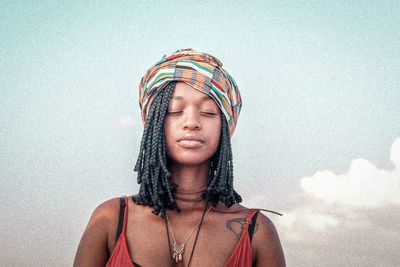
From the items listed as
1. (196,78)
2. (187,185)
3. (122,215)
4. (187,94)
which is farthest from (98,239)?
(196,78)

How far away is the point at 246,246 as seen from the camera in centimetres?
378

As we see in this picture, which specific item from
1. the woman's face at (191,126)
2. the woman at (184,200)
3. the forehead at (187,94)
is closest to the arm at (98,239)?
the woman at (184,200)

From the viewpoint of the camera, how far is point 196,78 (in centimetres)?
389

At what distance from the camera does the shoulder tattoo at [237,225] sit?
3869mm

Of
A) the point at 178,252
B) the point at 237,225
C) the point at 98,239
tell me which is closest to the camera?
the point at 178,252

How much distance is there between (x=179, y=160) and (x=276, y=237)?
101 cm

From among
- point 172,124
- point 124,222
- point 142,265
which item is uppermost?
point 172,124

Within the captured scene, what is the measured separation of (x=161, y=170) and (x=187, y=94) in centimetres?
62

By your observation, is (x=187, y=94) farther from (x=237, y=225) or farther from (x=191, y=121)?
(x=237, y=225)

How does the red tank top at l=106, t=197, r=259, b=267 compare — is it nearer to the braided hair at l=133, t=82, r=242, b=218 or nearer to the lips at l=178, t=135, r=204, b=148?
the braided hair at l=133, t=82, r=242, b=218

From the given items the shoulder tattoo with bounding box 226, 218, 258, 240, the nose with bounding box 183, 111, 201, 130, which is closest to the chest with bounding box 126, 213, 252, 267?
the shoulder tattoo with bounding box 226, 218, 258, 240

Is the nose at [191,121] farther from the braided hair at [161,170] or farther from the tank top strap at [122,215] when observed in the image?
the tank top strap at [122,215]

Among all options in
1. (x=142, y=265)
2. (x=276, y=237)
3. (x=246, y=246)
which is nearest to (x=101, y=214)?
(x=142, y=265)

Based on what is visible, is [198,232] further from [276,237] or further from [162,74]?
[162,74]
